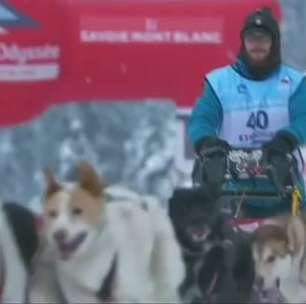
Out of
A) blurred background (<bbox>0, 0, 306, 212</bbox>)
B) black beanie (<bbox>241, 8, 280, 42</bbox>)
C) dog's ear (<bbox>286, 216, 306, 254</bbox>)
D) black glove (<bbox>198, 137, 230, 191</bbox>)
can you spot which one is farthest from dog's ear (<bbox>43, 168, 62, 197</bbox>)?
blurred background (<bbox>0, 0, 306, 212</bbox>)

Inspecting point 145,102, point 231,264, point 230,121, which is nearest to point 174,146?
point 145,102

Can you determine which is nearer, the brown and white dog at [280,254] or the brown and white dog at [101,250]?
the brown and white dog at [101,250]

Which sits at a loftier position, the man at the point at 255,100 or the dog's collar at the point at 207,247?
the man at the point at 255,100

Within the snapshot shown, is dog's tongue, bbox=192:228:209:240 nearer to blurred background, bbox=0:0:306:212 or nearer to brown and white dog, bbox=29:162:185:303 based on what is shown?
brown and white dog, bbox=29:162:185:303

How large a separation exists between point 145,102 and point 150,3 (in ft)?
1.82

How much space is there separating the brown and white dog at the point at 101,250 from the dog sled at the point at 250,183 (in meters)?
0.41

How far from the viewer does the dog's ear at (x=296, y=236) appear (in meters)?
5.37

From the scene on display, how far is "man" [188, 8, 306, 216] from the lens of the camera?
232 inches

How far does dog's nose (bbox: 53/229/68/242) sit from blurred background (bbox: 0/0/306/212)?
2713 millimetres

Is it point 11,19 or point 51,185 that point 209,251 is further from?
point 11,19

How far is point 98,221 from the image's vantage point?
5164 millimetres

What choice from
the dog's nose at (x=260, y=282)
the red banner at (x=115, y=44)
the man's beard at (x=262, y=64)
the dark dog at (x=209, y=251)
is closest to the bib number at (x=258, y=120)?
the man's beard at (x=262, y=64)

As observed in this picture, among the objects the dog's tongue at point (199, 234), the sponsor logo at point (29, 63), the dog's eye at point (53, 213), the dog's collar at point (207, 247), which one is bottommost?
the dog's collar at point (207, 247)

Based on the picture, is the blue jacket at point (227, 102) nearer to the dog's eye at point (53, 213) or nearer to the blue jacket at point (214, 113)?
the blue jacket at point (214, 113)
